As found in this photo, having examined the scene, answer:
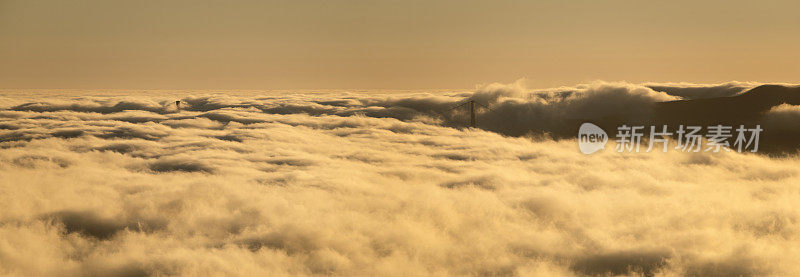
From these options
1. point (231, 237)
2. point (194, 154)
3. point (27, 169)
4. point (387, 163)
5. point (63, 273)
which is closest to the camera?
point (63, 273)

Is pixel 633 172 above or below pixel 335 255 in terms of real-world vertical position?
below

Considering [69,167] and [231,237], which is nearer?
[231,237]

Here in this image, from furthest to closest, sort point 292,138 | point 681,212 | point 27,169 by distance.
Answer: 1. point 292,138
2. point 27,169
3. point 681,212

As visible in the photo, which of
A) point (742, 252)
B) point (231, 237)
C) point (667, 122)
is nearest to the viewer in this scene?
point (742, 252)

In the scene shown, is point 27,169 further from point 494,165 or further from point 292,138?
point 494,165

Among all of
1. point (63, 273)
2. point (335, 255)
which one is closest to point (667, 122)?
point (335, 255)

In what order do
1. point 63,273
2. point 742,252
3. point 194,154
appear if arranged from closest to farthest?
point 63,273, point 742,252, point 194,154

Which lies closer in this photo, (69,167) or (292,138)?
(69,167)

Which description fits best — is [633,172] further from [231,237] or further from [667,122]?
[667,122]

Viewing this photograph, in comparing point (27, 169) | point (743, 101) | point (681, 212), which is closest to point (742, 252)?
point (681, 212)
